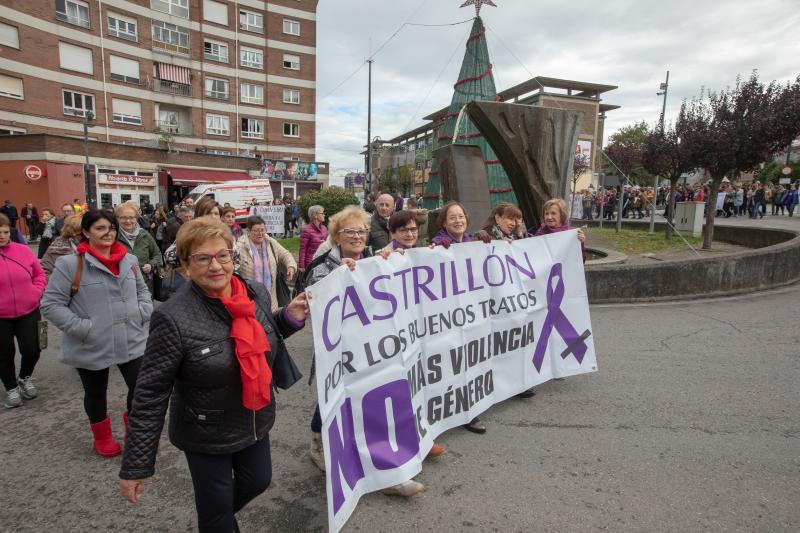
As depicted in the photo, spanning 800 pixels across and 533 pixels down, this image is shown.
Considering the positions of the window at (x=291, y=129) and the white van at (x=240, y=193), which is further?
the window at (x=291, y=129)

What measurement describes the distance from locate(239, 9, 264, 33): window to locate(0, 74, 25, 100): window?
1692cm

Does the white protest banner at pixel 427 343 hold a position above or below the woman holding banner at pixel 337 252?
below

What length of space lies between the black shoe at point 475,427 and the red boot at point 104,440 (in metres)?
2.49

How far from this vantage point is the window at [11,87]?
2900 centimetres

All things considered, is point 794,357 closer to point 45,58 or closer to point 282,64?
point 45,58

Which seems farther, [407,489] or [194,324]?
[407,489]

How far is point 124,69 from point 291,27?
1435 cm

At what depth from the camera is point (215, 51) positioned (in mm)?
38875

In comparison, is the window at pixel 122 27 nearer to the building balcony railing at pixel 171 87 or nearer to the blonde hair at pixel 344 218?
the building balcony railing at pixel 171 87

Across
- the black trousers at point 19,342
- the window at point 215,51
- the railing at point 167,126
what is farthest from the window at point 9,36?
the black trousers at point 19,342

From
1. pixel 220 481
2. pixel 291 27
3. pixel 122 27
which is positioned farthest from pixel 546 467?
pixel 291 27

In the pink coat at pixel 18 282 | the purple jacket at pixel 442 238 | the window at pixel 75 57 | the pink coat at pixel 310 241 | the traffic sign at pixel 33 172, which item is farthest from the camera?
the window at pixel 75 57

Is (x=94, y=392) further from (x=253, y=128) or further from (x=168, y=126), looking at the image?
(x=253, y=128)

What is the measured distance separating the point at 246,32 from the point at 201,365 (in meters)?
44.7
